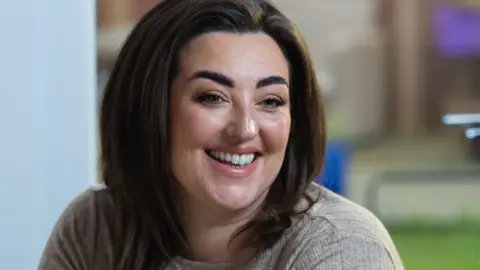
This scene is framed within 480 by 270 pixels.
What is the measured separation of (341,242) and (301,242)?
6 cm

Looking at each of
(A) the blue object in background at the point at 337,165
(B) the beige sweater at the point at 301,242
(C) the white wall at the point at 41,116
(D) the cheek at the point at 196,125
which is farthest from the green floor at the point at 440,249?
(D) the cheek at the point at 196,125

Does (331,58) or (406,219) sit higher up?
(331,58)

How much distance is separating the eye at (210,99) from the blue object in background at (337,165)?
63 cm

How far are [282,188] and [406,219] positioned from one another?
2.09 ft

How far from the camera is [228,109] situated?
979mm

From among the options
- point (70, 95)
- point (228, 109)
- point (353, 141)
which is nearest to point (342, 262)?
point (228, 109)

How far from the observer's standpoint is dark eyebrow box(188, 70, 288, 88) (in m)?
0.97

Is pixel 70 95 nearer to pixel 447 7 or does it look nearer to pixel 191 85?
pixel 191 85

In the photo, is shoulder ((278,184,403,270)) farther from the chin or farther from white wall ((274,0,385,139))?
white wall ((274,0,385,139))

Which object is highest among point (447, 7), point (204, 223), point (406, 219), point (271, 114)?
point (447, 7)

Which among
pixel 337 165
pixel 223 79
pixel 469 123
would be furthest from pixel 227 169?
pixel 469 123

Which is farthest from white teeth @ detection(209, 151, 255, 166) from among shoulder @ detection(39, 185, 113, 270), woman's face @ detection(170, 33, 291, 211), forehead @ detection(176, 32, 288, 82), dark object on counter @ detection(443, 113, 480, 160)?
dark object on counter @ detection(443, 113, 480, 160)

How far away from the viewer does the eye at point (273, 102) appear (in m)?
1.00

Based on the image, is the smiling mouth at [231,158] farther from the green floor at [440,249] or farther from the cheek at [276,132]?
the green floor at [440,249]
